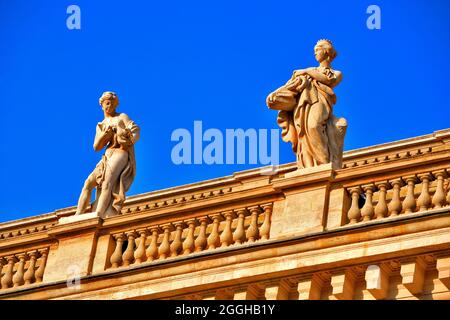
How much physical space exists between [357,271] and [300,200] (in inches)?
79.1

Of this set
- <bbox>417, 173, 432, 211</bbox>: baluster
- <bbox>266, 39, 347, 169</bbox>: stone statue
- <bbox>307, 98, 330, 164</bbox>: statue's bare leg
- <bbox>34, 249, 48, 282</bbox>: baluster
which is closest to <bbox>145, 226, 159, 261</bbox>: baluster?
<bbox>34, 249, 48, 282</bbox>: baluster

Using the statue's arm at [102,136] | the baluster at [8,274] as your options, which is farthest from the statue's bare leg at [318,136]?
the baluster at [8,274]

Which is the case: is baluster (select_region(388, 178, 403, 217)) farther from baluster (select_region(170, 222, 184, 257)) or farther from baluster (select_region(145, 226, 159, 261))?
baluster (select_region(145, 226, 159, 261))

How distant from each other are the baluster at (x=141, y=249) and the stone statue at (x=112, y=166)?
130 cm

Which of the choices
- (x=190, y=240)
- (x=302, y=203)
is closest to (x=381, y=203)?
(x=302, y=203)

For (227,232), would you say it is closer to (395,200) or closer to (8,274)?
(395,200)

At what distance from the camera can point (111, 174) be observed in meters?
35.7

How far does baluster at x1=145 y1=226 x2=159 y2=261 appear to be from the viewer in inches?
1323

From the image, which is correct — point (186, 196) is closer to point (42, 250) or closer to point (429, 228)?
point (42, 250)

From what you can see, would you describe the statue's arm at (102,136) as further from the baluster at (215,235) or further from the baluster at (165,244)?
the baluster at (215,235)

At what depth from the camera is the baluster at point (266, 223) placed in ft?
107

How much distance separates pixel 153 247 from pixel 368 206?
3978 mm

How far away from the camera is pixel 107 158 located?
36000 mm

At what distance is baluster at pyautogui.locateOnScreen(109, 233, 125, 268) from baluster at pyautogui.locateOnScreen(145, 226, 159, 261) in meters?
0.55
